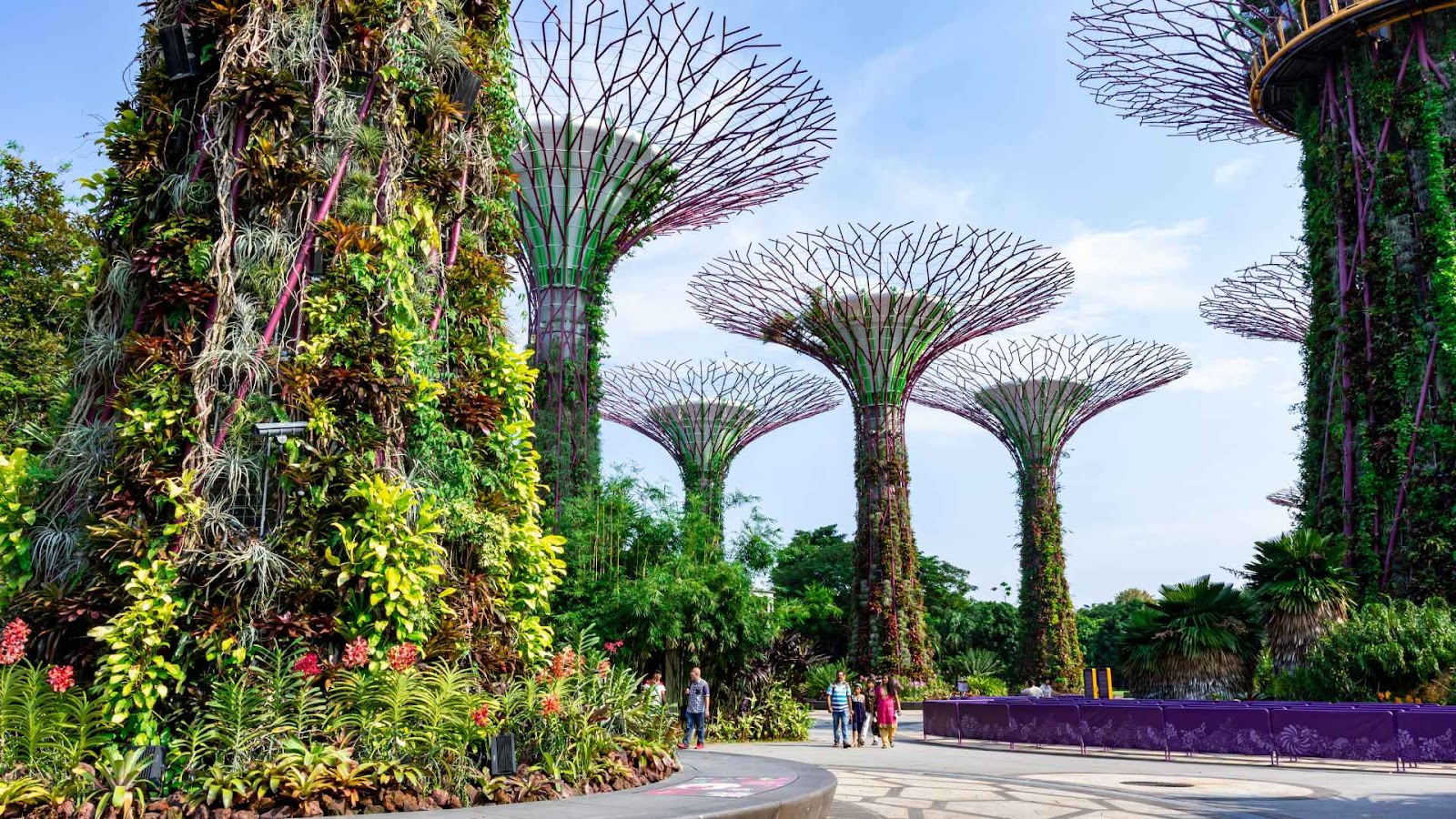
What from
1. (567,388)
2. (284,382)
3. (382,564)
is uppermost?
(567,388)

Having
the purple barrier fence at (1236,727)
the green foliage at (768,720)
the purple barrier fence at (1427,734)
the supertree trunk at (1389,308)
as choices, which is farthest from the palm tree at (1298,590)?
the green foliage at (768,720)

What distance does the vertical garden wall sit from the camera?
6500 mm

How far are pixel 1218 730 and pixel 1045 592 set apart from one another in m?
22.7

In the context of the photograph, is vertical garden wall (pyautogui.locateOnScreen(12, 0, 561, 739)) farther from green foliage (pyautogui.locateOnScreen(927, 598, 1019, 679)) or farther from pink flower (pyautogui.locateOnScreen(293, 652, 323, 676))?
green foliage (pyautogui.locateOnScreen(927, 598, 1019, 679))

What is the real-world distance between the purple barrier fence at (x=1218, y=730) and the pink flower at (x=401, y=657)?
11559 mm

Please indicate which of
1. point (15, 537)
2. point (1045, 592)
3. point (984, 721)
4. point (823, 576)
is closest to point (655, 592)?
point (984, 721)

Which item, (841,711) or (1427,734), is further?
(841,711)

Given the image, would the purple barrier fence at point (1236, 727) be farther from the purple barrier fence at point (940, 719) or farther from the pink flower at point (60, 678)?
the pink flower at point (60, 678)

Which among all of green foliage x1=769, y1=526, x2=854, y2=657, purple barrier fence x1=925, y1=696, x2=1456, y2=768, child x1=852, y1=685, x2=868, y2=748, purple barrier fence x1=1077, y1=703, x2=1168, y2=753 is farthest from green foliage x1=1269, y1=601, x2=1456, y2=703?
green foliage x1=769, y1=526, x2=854, y2=657

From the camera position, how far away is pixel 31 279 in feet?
57.3

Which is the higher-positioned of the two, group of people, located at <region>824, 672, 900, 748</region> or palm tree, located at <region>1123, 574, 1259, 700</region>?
palm tree, located at <region>1123, 574, 1259, 700</region>

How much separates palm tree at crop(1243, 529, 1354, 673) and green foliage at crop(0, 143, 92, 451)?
744 inches

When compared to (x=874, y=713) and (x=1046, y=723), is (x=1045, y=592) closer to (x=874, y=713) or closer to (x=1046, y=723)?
(x=874, y=713)

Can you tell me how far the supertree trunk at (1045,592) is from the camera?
1407 inches
